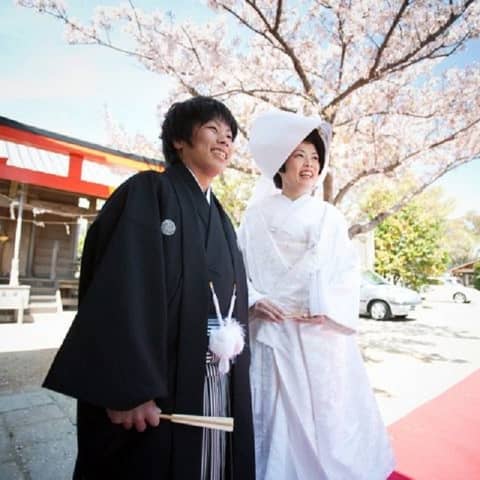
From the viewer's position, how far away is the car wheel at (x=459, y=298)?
18420 millimetres

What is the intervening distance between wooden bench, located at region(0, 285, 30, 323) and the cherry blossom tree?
5.29 m

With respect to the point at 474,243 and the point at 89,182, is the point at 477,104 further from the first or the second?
the point at 474,243

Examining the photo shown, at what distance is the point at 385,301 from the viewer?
10.7 m

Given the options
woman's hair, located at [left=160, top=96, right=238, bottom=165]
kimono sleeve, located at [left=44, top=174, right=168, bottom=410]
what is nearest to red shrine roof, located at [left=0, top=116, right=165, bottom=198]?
woman's hair, located at [left=160, top=96, right=238, bottom=165]

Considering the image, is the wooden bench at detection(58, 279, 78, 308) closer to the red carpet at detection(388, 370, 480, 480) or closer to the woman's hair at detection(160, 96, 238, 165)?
the red carpet at detection(388, 370, 480, 480)

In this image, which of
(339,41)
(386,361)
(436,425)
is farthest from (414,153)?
(436,425)

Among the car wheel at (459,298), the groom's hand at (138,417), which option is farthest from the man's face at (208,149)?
the car wheel at (459,298)

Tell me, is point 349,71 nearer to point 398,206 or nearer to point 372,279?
point 398,206

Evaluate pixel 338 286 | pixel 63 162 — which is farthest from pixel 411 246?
pixel 338 286

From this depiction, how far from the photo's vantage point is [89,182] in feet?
26.7

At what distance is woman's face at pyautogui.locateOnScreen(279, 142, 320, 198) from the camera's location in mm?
1900

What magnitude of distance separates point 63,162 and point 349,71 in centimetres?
632

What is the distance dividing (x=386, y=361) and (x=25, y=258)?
982 cm

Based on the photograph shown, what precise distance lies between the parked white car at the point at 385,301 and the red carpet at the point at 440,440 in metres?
7.06
